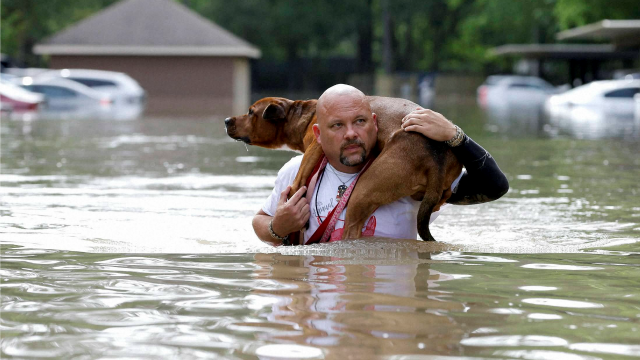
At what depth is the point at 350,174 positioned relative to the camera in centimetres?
601

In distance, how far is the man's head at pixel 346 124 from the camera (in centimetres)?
558

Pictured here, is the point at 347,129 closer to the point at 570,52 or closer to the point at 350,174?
the point at 350,174

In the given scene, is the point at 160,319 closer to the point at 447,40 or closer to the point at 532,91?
the point at 532,91

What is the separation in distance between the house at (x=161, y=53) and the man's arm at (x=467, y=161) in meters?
45.2

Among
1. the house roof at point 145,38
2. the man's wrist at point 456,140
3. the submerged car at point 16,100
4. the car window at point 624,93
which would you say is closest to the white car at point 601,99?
the car window at point 624,93

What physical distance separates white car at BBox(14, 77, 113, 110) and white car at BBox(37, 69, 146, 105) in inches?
99.4

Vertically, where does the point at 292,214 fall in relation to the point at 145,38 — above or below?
above

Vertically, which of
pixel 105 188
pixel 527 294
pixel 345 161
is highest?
pixel 345 161

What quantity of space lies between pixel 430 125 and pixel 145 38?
47967mm

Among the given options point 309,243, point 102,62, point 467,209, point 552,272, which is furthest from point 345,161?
point 102,62

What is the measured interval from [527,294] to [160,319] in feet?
6.09

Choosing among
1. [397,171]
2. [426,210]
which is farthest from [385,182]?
[426,210]

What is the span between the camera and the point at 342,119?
5.59m

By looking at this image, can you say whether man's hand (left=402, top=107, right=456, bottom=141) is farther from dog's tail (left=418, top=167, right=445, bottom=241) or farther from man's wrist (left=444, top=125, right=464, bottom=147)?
dog's tail (left=418, top=167, right=445, bottom=241)
